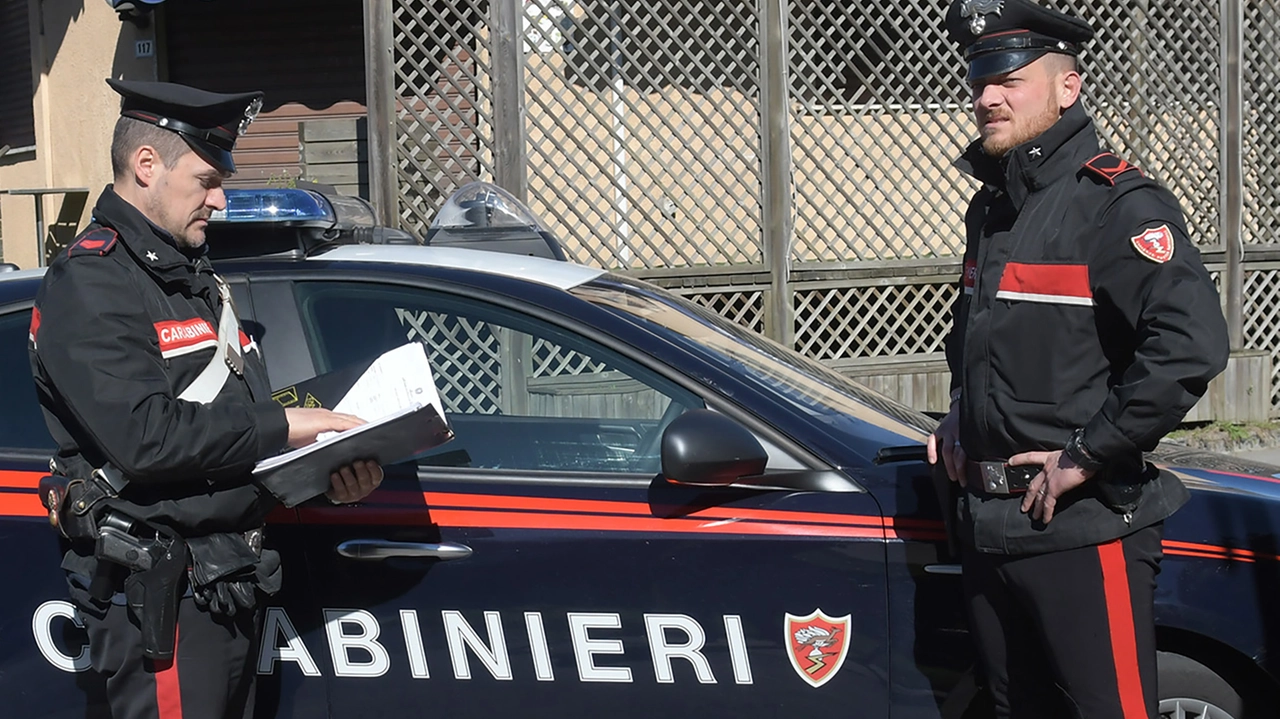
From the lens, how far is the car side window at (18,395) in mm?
2789

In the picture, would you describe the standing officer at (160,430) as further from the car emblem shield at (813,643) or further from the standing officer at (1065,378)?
the standing officer at (1065,378)

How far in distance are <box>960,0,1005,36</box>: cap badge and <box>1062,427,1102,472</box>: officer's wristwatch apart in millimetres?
821

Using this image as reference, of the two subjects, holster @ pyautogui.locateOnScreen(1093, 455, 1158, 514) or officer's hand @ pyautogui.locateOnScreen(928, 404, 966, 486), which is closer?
holster @ pyautogui.locateOnScreen(1093, 455, 1158, 514)

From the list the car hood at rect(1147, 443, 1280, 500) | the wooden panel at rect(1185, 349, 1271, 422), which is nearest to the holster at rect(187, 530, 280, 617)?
the car hood at rect(1147, 443, 1280, 500)

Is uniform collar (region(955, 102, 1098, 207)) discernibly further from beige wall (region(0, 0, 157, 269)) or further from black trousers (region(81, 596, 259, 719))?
beige wall (region(0, 0, 157, 269))

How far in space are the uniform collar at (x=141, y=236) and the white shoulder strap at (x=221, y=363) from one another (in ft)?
0.48

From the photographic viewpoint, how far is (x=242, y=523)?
2.34 meters

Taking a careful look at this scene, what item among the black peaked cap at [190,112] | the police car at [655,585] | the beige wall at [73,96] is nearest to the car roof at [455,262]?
the police car at [655,585]

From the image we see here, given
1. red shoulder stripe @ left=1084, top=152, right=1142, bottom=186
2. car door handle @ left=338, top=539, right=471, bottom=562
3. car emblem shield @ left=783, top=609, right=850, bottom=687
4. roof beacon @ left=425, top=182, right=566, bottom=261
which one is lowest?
car emblem shield @ left=783, top=609, right=850, bottom=687

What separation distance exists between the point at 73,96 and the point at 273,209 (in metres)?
8.17

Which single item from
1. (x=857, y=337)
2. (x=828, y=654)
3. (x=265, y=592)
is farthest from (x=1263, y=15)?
(x=265, y=592)

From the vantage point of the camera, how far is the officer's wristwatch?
226cm

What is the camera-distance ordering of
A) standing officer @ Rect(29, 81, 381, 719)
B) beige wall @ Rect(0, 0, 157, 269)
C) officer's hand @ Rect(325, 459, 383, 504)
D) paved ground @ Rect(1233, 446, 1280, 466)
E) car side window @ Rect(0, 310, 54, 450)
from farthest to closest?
beige wall @ Rect(0, 0, 157, 269)
paved ground @ Rect(1233, 446, 1280, 466)
car side window @ Rect(0, 310, 54, 450)
officer's hand @ Rect(325, 459, 383, 504)
standing officer @ Rect(29, 81, 381, 719)

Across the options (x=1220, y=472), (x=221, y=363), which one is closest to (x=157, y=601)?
(x=221, y=363)
